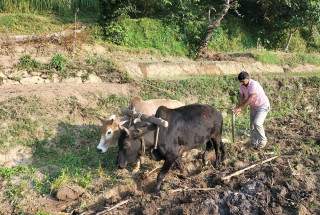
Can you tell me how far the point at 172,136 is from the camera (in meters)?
6.29

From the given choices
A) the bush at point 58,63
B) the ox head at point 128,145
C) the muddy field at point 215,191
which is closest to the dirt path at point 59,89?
the bush at point 58,63

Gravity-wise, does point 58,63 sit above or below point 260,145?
above

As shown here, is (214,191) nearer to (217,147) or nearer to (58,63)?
(217,147)

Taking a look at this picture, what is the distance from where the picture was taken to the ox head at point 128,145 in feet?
19.7

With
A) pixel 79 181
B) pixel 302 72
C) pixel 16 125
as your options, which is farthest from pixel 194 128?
pixel 302 72

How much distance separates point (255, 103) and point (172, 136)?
2576 mm

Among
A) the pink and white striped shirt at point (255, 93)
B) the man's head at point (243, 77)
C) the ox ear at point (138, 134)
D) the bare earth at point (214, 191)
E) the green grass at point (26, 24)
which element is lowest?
the bare earth at point (214, 191)

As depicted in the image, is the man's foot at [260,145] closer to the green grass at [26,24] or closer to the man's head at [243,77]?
the man's head at [243,77]

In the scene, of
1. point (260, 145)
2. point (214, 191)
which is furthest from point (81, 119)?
point (260, 145)

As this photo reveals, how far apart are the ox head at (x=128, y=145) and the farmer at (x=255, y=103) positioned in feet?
8.78

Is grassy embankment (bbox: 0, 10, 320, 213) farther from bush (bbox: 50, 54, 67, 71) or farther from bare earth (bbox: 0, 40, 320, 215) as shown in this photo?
bare earth (bbox: 0, 40, 320, 215)

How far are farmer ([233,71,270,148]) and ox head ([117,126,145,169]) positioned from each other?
8.78 ft

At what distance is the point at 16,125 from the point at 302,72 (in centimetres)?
1254

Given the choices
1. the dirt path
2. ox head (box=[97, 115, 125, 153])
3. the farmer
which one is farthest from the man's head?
the dirt path
